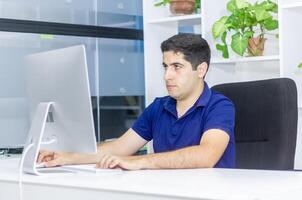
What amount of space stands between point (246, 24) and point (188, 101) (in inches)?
45.2

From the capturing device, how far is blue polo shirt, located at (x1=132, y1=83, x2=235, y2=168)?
2.33 m

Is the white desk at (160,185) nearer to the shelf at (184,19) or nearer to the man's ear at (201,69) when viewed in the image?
the man's ear at (201,69)

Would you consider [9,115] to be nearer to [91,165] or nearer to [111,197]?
[91,165]

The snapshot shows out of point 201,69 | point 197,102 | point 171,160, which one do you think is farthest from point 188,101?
point 171,160

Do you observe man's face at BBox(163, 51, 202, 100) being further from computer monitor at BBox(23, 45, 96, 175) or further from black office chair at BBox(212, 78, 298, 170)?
computer monitor at BBox(23, 45, 96, 175)

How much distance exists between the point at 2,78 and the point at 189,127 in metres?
1.66

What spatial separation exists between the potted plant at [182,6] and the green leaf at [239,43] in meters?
0.55

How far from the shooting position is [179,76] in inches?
98.3

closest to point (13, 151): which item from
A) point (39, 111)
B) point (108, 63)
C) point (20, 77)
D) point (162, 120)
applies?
point (20, 77)

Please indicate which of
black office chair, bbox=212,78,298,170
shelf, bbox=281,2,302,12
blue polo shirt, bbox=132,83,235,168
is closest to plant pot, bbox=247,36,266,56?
shelf, bbox=281,2,302,12

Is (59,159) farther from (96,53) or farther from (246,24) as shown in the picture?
(96,53)

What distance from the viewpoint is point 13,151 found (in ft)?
11.8

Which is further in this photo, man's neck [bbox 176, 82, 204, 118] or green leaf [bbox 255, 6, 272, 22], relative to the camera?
green leaf [bbox 255, 6, 272, 22]

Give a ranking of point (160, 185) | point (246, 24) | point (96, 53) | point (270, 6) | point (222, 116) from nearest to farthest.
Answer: point (160, 185) → point (222, 116) → point (270, 6) → point (246, 24) → point (96, 53)
